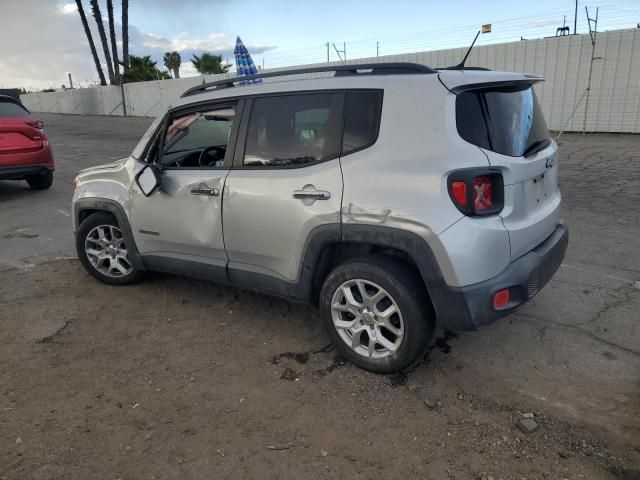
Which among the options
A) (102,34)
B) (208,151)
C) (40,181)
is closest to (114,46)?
(102,34)

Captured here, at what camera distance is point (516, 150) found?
116 inches

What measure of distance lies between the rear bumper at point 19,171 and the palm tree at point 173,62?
40962 millimetres

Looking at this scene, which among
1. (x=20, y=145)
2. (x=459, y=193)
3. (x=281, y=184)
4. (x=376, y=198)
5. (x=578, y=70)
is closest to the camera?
(x=459, y=193)

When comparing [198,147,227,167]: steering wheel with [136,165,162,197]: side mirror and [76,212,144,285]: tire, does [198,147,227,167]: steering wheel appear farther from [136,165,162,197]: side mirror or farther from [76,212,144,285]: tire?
[76,212,144,285]: tire

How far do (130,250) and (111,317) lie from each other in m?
0.61

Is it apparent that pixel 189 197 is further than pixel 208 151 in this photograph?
No

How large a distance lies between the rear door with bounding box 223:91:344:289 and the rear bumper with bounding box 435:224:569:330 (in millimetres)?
814

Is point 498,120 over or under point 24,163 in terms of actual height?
over

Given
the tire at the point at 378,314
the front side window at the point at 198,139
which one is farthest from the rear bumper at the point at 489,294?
the front side window at the point at 198,139

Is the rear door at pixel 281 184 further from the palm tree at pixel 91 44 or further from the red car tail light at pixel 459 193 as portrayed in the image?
the palm tree at pixel 91 44

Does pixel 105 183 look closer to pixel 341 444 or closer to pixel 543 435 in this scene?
pixel 341 444

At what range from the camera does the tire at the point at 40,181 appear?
30.5 ft

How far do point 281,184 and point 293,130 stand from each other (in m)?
0.39

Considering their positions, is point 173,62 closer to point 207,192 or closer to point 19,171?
point 19,171
